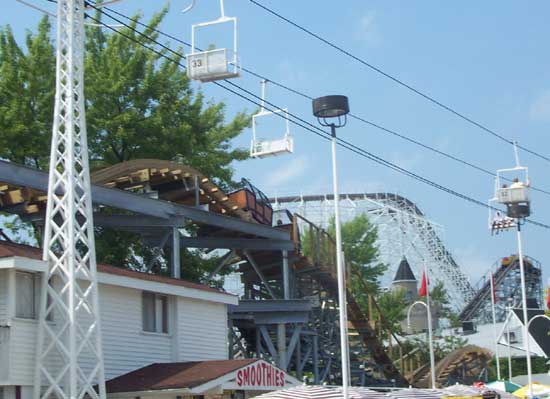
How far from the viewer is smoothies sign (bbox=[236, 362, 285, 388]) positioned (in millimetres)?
26688

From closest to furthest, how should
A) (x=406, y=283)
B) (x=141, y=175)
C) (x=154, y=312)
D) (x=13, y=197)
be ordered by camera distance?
(x=154, y=312) < (x=13, y=197) < (x=141, y=175) < (x=406, y=283)

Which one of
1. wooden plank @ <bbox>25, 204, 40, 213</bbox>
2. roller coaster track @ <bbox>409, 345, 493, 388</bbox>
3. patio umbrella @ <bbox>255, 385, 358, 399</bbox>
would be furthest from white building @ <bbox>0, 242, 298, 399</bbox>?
roller coaster track @ <bbox>409, 345, 493, 388</bbox>

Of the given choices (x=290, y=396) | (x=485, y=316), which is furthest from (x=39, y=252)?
(x=485, y=316)

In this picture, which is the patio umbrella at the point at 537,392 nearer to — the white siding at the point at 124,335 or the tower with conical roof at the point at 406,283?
the white siding at the point at 124,335

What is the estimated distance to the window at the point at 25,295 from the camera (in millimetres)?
23766

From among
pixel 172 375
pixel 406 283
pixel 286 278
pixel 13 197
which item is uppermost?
pixel 13 197

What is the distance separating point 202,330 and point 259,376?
3427mm

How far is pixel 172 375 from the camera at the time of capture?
2648cm

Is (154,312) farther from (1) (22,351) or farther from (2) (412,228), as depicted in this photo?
(2) (412,228)

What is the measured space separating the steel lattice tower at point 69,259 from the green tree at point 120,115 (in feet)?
59.8

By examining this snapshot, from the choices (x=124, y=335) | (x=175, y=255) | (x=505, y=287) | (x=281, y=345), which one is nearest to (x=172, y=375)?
(x=124, y=335)

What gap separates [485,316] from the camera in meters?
90.1

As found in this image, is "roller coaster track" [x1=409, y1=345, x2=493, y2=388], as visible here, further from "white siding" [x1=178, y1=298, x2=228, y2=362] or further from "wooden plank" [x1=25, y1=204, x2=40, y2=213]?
"wooden plank" [x1=25, y1=204, x2=40, y2=213]

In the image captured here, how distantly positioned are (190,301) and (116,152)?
16674 millimetres
